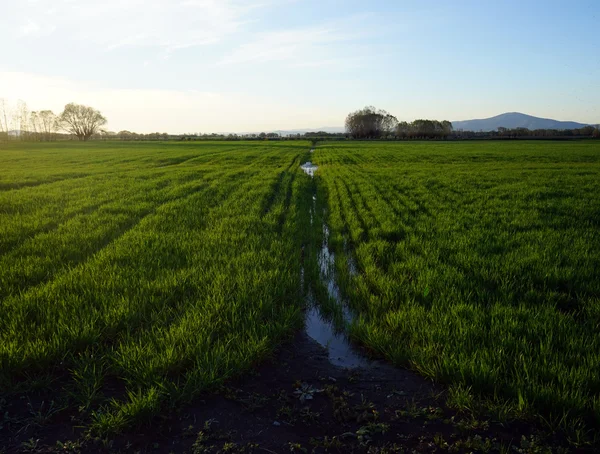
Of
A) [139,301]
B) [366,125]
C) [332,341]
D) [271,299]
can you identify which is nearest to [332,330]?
[332,341]

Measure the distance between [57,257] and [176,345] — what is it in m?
3.98

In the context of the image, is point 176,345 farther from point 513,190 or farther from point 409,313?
point 513,190

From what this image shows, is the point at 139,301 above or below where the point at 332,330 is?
above

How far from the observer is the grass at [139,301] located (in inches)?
133

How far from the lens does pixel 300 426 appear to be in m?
2.99

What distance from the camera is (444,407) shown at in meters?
3.16

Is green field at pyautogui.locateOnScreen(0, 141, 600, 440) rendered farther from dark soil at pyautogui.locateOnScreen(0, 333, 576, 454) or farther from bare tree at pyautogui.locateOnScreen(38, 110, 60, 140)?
bare tree at pyautogui.locateOnScreen(38, 110, 60, 140)

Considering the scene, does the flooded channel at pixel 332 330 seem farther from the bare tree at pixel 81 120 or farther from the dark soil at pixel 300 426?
the bare tree at pixel 81 120

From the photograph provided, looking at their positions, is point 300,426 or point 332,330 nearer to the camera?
point 300,426

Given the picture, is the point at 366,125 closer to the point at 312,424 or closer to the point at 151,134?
the point at 151,134

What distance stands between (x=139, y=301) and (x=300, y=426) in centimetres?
276

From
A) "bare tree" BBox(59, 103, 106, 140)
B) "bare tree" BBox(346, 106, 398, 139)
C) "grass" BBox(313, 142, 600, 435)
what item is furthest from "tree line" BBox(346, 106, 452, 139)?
"grass" BBox(313, 142, 600, 435)

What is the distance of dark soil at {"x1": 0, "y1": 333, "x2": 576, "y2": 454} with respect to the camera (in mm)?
2719

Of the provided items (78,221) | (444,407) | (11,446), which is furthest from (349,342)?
(78,221)
